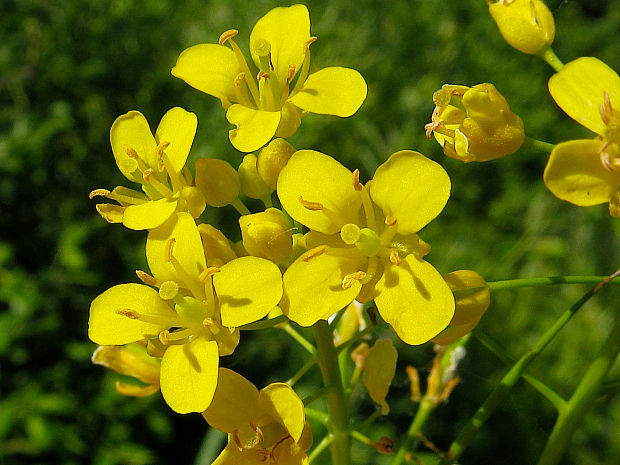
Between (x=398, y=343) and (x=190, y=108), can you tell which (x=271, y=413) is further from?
(x=190, y=108)

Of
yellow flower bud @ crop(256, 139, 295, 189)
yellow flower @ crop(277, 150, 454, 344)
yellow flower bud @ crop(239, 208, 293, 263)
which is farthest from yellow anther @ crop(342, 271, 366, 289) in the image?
yellow flower bud @ crop(256, 139, 295, 189)

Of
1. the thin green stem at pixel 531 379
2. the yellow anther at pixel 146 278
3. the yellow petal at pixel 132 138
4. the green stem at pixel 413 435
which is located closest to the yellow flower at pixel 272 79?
the yellow petal at pixel 132 138

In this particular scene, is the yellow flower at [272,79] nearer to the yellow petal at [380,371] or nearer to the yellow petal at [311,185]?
the yellow petal at [311,185]

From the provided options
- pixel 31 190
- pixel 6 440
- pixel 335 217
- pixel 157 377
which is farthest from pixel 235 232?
pixel 335 217

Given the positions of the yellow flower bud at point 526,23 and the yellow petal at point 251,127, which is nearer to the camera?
the yellow petal at point 251,127

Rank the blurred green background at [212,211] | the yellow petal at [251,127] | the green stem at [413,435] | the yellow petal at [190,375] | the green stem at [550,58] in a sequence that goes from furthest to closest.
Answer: the blurred green background at [212,211]
the green stem at [413,435]
the green stem at [550,58]
the yellow petal at [251,127]
the yellow petal at [190,375]
